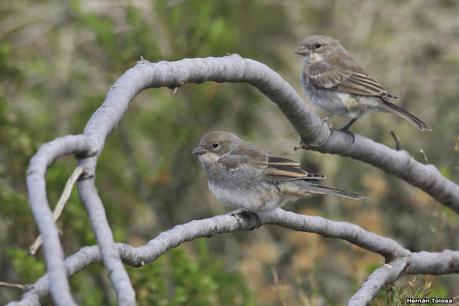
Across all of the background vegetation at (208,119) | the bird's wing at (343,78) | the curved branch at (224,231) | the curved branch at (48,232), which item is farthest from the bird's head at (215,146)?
the curved branch at (48,232)

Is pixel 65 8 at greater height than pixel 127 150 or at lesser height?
greater

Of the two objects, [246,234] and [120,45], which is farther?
[246,234]

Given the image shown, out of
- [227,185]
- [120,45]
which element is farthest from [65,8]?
[227,185]

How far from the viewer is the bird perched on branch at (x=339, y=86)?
7.26 metres

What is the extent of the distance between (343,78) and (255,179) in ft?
8.09

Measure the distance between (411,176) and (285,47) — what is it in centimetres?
649

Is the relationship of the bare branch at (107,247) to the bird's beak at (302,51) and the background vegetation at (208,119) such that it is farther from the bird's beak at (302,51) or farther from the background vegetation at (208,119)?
the bird's beak at (302,51)

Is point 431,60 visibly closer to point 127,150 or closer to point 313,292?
point 127,150

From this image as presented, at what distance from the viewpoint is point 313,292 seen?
5852mm

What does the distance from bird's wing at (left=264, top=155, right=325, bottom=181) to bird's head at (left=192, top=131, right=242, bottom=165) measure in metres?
0.40

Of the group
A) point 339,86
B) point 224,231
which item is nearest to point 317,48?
point 339,86

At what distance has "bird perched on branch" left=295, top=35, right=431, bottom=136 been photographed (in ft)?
23.8

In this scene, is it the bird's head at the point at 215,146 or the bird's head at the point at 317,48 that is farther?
the bird's head at the point at 317,48

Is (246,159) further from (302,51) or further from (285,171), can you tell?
(302,51)
